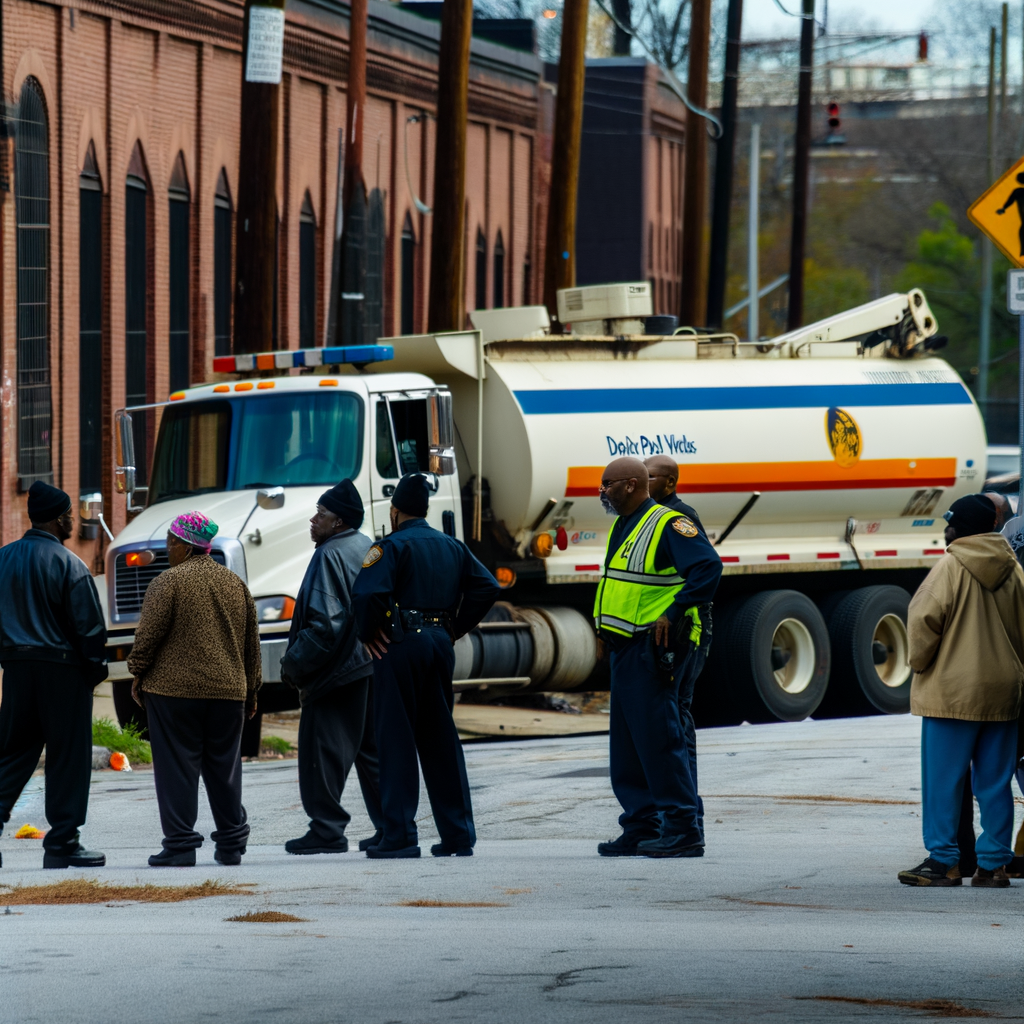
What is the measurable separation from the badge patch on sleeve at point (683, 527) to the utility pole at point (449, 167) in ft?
41.5

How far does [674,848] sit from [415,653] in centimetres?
151

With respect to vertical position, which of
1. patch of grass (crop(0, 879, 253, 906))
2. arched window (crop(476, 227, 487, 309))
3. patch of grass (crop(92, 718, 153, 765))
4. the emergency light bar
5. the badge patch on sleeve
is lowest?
patch of grass (crop(92, 718, 153, 765))

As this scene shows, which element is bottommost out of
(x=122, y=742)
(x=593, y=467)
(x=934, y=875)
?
(x=122, y=742)

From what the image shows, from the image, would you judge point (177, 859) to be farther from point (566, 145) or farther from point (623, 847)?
point (566, 145)

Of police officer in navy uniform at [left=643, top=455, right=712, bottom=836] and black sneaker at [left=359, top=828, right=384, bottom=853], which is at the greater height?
police officer in navy uniform at [left=643, top=455, right=712, bottom=836]

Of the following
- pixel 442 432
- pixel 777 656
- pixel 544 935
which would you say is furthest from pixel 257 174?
pixel 544 935

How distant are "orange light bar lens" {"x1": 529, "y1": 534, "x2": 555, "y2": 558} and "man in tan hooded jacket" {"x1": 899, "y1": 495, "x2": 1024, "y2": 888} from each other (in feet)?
26.9

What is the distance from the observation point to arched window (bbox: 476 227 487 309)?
119 feet

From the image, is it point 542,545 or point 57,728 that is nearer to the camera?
point 57,728

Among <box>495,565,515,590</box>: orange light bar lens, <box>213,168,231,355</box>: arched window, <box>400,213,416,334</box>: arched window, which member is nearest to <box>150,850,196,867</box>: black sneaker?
<box>495,565,515,590</box>: orange light bar lens

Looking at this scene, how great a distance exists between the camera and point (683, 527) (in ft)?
30.5

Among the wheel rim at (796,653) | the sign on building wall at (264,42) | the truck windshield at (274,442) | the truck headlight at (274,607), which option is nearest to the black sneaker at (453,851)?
the truck headlight at (274,607)

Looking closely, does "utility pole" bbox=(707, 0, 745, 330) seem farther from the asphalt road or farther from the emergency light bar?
the asphalt road

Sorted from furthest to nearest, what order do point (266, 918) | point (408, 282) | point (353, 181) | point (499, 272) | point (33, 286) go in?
point (499, 272)
point (408, 282)
point (353, 181)
point (33, 286)
point (266, 918)
